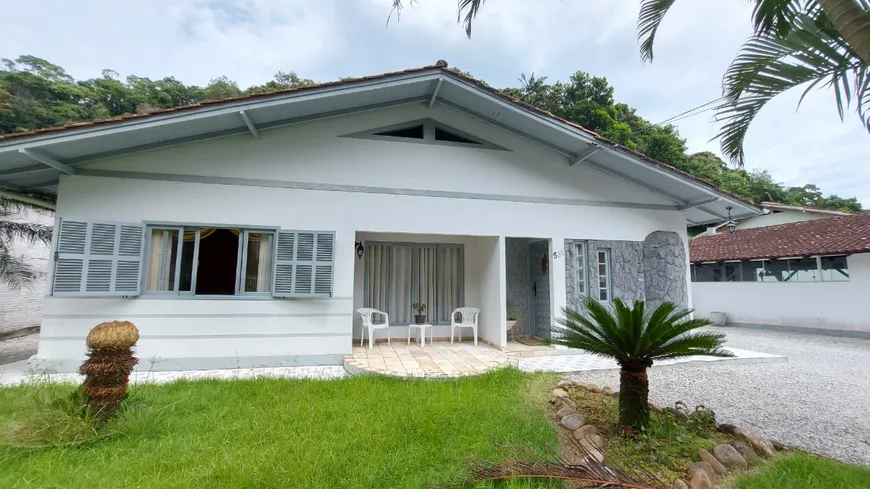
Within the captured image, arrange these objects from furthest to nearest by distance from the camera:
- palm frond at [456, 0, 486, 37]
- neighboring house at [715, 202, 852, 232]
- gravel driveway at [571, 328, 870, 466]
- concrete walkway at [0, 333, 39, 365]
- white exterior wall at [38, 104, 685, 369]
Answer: neighboring house at [715, 202, 852, 232] → concrete walkway at [0, 333, 39, 365] → white exterior wall at [38, 104, 685, 369] → palm frond at [456, 0, 486, 37] → gravel driveway at [571, 328, 870, 466]

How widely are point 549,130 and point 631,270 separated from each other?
362 centimetres

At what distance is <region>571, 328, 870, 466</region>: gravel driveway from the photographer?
4.19 metres

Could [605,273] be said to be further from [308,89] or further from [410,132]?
[308,89]

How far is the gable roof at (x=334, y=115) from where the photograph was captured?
5.54 metres

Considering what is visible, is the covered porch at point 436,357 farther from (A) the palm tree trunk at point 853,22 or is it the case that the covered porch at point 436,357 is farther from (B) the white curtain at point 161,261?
(A) the palm tree trunk at point 853,22

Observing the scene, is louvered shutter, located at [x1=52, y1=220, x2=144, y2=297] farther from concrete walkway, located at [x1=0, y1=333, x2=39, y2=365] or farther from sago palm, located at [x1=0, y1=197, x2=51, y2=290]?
sago palm, located at [x1=0, y1=197, x2=51, y2=290]

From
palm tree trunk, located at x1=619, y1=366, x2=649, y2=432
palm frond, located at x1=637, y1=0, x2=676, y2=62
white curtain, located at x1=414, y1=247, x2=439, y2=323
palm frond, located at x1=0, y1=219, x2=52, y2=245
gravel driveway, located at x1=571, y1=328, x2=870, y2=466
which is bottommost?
gravel driveway, located at x1=571, y1=328, x2=870, y2=466

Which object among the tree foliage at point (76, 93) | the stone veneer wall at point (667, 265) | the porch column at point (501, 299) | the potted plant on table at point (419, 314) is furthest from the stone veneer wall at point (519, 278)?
the tree foliage at point (76, 93)

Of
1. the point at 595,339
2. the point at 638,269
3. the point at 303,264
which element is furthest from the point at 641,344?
the point at 638,269

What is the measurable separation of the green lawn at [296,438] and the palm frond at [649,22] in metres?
4.51

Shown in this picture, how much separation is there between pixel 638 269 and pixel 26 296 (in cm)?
1683

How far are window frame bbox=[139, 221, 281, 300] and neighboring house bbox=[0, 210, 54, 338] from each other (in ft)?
21.0

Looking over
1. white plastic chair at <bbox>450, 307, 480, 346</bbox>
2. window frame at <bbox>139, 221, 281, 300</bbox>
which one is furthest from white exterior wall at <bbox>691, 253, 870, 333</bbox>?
window frame at <bbox>139, 221, 281, 300</bbox>

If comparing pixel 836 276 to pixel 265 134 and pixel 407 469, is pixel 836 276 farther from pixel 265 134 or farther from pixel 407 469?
pixel 265 134
